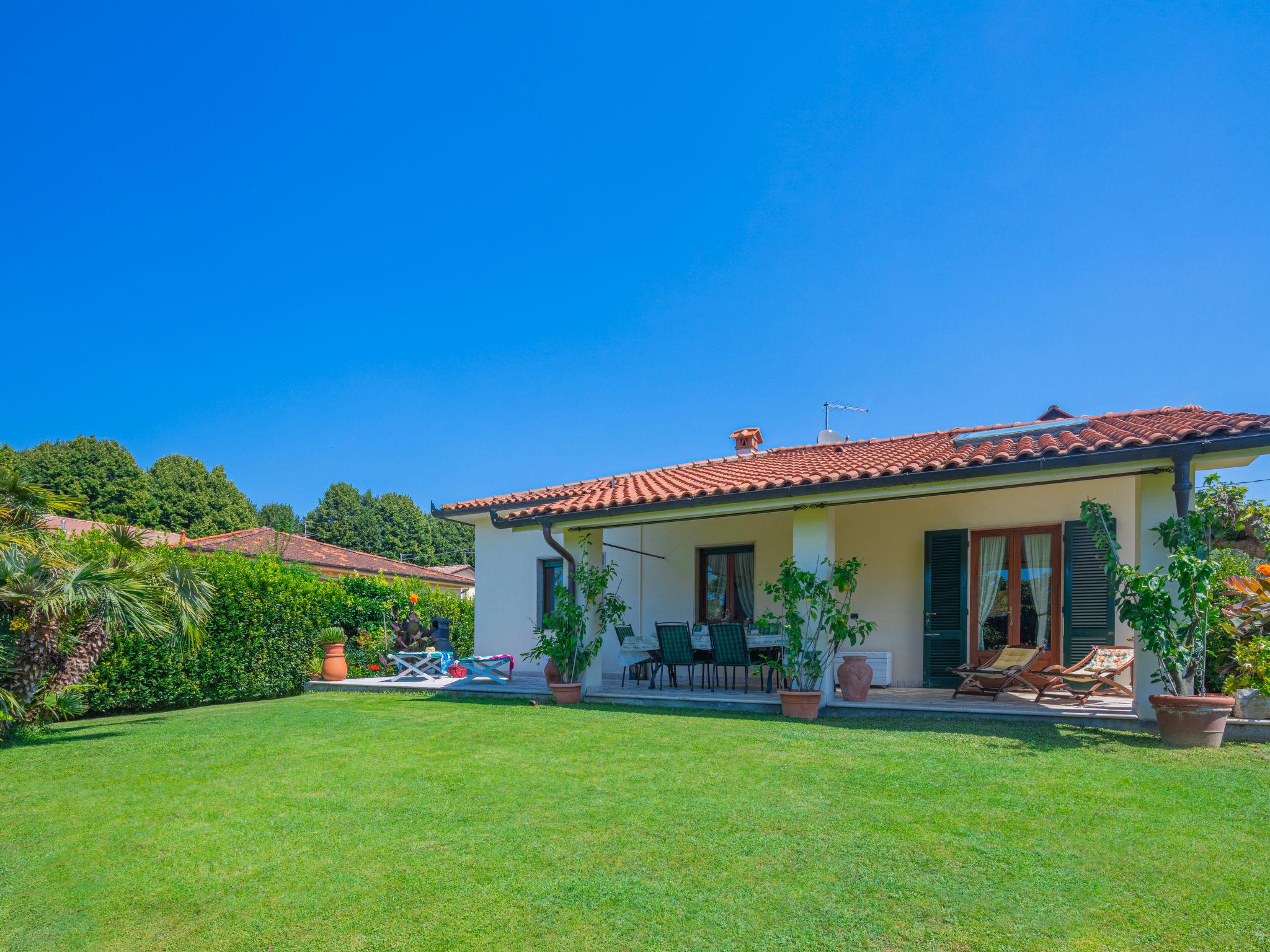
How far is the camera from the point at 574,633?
35.3 feet

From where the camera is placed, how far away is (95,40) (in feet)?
40.0

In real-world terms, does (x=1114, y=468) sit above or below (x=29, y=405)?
below

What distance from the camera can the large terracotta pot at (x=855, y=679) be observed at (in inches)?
368

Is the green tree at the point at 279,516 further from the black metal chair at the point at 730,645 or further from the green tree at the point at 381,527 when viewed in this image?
the black metal chair at the point at 730,645

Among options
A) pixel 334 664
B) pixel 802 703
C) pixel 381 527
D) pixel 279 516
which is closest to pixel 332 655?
pixel 334 664

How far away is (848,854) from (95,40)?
51.7 feet

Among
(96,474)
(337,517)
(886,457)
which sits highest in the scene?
(96,474)

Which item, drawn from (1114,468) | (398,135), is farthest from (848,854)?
(398,135)

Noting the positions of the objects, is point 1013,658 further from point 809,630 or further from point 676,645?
point 676,645

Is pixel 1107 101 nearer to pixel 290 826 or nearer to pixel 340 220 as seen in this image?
pixel 290 826

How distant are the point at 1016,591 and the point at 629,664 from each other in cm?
584

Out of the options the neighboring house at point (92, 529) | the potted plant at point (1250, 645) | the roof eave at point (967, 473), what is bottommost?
the potted plant at point (1250, 645)

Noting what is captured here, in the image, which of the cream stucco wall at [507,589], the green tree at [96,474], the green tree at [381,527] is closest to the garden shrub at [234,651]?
the cream stucco wall at [507,589]

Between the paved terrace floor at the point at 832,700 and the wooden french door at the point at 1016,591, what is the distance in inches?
39.8
